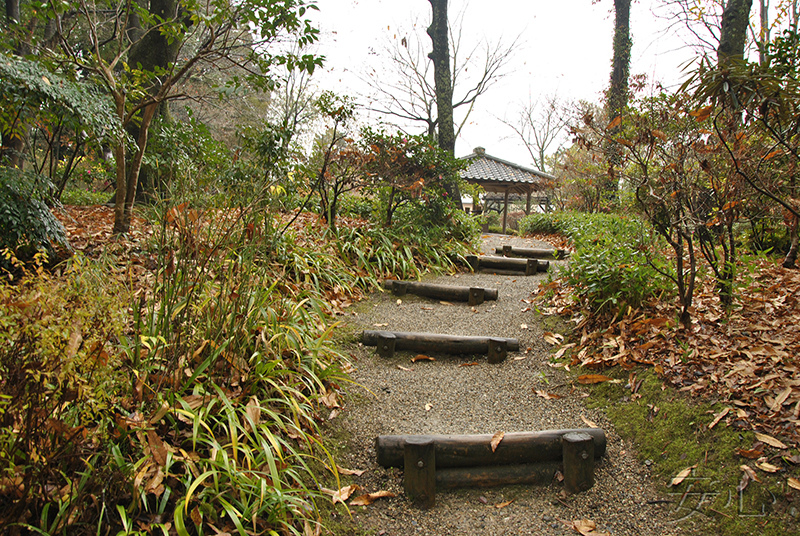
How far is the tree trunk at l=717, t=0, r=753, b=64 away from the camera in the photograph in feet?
19.8

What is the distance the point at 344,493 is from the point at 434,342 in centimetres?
161

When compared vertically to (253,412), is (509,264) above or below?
above

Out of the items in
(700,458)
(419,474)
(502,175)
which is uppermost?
(502,175)

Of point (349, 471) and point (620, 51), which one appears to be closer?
point (349, 471)

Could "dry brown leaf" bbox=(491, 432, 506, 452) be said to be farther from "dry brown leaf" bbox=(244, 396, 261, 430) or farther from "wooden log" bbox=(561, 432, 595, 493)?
"dry brown leaf" bbox=(244, 396, 261, 430)

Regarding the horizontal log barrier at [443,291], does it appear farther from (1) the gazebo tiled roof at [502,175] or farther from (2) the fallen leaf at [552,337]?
(1) the gazebo tiled roof at [502,175]

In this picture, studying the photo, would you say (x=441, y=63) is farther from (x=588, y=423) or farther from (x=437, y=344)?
(x=588, y=423)

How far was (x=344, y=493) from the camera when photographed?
78.9 inches

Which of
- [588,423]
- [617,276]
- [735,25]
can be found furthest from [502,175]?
[588,423]

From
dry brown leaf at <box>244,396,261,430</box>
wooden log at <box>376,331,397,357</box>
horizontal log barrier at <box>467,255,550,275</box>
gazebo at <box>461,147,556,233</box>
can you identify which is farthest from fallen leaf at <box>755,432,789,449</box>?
gazebo at <box>461,147,556,233</box>

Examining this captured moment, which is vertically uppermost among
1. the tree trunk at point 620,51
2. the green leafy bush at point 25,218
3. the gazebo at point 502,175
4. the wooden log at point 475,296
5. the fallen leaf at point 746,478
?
the tree trunk at point 620,51

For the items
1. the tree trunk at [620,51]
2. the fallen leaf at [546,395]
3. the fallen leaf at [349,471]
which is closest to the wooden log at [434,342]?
the fallen leaf at [546,395]

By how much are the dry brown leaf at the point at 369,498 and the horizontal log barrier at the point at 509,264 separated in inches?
175

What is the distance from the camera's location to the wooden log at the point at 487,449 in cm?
220
